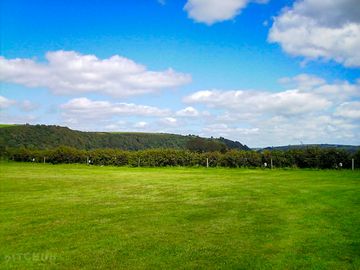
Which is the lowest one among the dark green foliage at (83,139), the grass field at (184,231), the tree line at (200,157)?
the grass field at (184,231)

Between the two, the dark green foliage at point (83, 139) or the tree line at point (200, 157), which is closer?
the tree line at point (200, 157)

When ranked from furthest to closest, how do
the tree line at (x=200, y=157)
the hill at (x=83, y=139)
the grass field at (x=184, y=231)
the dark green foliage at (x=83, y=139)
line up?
the hill at (x=83, y=139) → the dark green foliage at (x=83, y=139) → the tree line at (x=200, y=157) → the grass field at (x=184, y=231)

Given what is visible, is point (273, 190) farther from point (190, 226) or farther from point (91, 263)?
point (91, 263)

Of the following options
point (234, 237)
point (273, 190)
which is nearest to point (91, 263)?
point (234, 237)

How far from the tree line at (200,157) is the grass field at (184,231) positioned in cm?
2258

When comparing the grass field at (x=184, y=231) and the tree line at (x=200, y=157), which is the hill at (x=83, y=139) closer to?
the tree line at (x=200, y=157)

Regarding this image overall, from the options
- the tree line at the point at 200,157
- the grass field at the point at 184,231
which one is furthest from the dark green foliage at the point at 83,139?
the grass field at the point at 184,231

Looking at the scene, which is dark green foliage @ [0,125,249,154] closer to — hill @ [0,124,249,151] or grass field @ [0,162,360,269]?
hill @ [0,124,249,151]

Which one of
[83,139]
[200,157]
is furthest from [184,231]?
[83,139]

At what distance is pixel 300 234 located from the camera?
11.1m

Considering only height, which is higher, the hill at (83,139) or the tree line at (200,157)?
the hill at (83,139)

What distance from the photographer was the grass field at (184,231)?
8.88m

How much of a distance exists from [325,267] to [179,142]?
482ft

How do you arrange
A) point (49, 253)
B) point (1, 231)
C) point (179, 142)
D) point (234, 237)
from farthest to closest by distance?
point (179, 142)
point (1, 231)
point (234, 237)
point (49, 253)
